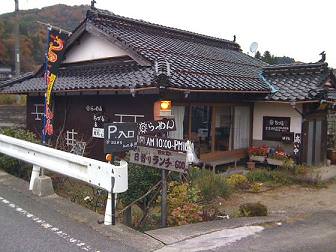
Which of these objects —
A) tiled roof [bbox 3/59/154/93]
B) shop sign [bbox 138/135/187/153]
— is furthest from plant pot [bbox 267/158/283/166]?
shop sign [bbox 138/135/187/153]

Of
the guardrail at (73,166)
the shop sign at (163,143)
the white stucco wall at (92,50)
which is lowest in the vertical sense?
the guardrail at (73,166)

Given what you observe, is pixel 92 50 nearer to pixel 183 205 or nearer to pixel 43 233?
pixel 183 205

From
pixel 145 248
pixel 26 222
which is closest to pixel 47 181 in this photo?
pixel 26 222

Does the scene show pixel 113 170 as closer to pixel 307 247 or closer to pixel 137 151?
pixel 137 151

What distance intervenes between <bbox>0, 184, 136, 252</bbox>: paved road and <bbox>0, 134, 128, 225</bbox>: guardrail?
55cm

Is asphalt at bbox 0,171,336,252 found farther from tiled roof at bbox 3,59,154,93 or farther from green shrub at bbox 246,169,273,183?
green shrub at bbox 246,169,273,183

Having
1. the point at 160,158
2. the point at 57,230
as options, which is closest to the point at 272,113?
the point at 160,158

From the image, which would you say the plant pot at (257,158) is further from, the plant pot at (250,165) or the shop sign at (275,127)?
the shop sign at (275,127)

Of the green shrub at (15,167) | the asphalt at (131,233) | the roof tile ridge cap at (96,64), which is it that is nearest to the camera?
the asphalt at (131,233)

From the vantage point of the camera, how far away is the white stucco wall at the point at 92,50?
1244cm

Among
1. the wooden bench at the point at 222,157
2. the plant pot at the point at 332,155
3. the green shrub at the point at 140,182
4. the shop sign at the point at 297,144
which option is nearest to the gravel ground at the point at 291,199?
the shop sign at the point at 297,144

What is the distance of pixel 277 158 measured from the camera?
12.6 metres

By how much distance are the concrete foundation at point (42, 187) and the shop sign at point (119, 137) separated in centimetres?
210

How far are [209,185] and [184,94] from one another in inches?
136
